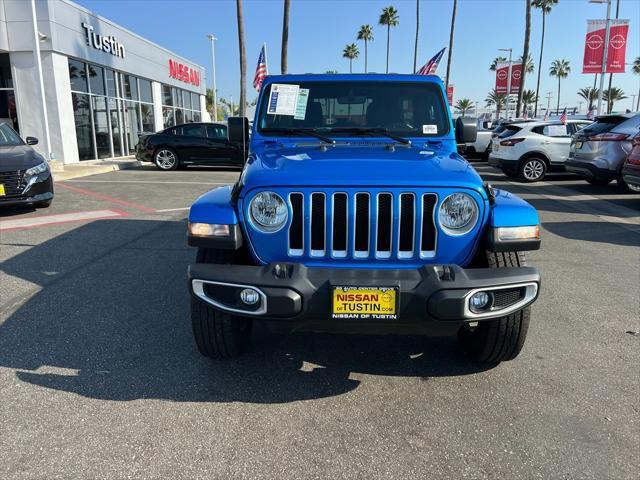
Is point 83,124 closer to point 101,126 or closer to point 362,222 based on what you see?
point 101,126

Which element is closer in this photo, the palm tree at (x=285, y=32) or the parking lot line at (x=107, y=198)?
the parking lot line at (x=107, y=198)

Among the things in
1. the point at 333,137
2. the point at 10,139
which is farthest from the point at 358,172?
the point at 10,139

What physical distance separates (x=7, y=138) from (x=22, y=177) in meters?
1.64

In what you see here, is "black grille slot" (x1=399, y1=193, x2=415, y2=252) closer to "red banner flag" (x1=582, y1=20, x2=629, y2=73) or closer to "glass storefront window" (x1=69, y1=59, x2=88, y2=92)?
"glass storefront window" (x1=69, y1=59, x2=88, y2=92)

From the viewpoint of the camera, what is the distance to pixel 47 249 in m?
6.31

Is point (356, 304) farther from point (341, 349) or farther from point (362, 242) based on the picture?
point (341, 349)

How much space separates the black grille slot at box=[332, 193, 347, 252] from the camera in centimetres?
282

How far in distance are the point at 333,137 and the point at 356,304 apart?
5.84 ft

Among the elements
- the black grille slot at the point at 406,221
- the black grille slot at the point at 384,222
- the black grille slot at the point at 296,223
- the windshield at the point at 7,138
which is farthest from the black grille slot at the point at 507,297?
the windshield at the point at 7,138

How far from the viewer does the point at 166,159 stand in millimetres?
16422

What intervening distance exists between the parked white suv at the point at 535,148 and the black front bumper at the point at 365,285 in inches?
479

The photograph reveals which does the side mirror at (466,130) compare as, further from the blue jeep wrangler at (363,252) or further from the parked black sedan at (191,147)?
the parked black sedan at (191,147)

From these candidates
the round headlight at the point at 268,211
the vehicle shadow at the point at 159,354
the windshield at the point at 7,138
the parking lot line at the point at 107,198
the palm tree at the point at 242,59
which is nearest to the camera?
the round headlight at the point at 268,211

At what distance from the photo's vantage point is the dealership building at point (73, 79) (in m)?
15.6
